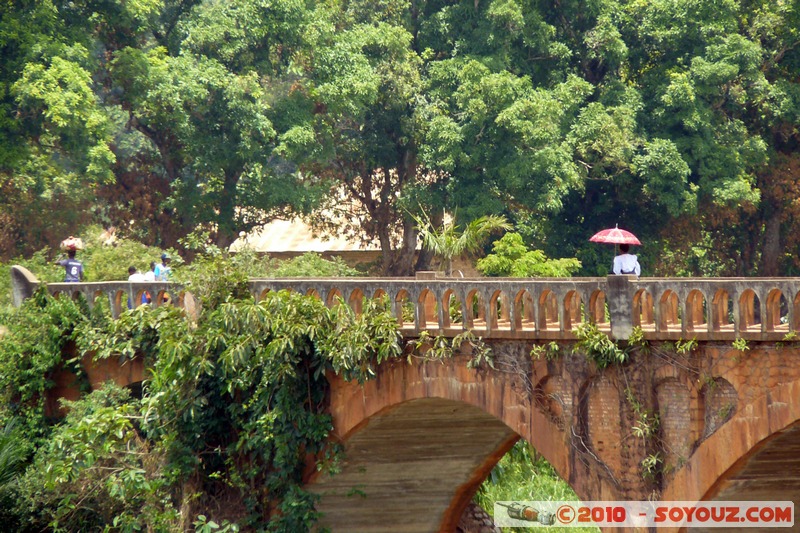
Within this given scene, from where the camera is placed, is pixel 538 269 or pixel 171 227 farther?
pixel 171 227

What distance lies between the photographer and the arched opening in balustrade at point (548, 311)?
13.4m

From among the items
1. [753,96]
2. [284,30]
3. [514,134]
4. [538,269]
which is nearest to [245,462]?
[538,269]

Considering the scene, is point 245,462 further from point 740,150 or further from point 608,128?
point 740,150

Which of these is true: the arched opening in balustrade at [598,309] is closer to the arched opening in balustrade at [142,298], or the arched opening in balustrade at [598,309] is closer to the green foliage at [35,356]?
the arched opening in balustrade at [142,298]

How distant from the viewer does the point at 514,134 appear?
2584 cm

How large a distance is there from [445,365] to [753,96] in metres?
15.0

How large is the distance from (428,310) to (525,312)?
4.38 feet

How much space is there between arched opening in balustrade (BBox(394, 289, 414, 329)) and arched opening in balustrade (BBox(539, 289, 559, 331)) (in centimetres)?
179

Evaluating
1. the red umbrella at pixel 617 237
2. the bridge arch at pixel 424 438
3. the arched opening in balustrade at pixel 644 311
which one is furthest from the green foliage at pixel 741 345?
the red umbrella at pixel 617 237

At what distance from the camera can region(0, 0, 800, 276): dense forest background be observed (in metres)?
25.6

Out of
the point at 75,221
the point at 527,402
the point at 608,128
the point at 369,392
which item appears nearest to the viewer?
the point at 527,402

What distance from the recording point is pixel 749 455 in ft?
39.2

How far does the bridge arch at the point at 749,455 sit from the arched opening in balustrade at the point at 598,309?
174 centimetres

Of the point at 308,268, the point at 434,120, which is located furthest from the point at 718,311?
the point at 434,120
